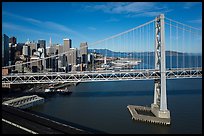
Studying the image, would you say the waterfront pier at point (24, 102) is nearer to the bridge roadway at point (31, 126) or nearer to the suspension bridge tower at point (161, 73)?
the bridge roadway at point (31, 126)

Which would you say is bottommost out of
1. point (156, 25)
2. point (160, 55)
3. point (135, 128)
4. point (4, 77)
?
point (135, 128)

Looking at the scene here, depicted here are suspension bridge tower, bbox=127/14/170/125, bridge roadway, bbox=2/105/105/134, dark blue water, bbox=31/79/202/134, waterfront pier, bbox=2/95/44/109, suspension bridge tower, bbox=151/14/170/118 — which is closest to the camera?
bridge roadway, bbox=2/105/105/134

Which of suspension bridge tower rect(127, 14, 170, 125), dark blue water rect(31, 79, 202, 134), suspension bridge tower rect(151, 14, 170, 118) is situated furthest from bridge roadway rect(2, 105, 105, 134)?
suspension bridge tower rect(151, 14, 170, 118)

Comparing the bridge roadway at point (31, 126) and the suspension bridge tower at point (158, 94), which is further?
the suspension bridge tower at point (158, 94)

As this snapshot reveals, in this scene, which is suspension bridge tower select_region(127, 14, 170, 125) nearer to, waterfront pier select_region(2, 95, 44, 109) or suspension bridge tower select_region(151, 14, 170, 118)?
suspension bridge tower select_region(151, 14, 170, 118)

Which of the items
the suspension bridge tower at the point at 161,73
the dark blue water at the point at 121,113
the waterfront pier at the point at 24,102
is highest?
the suspension bridge tower at the point at 161,73

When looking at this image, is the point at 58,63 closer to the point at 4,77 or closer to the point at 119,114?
the point at 4,77

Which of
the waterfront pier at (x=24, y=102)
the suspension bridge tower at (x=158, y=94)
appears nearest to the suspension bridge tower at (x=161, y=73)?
the suspension bridge tower at (x=158, y=94)

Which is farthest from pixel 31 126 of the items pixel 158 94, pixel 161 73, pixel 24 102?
pixel 24 102

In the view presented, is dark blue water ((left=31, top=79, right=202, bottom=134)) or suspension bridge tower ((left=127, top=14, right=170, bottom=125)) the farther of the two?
suspension bridge tower ((left=127, top=14, right=170, bottom=125))

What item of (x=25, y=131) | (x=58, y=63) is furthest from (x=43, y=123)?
(x=58, y=63)

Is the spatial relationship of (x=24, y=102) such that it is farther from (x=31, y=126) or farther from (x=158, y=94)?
(x=31, y=126)
